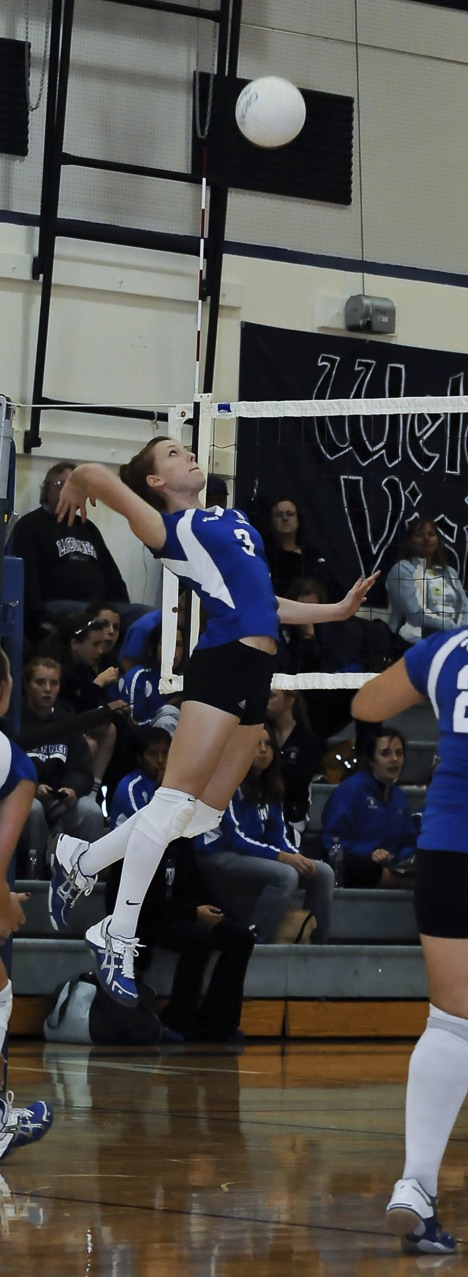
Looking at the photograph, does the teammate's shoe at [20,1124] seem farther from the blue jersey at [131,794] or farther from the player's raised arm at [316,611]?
the blue jersey at [131,794]

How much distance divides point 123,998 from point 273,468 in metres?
4.91

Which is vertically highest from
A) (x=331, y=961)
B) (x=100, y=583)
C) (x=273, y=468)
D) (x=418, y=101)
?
(x=418, y=101)

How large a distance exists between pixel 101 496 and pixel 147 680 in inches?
130

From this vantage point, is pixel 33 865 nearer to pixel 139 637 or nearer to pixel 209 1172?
pixel 139 637

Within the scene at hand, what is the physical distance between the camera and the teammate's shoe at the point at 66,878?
5277 mm

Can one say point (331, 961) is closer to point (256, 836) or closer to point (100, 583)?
point (256, 836)

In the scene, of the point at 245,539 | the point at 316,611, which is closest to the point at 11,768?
the point at 245,539

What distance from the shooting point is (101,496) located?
467cm

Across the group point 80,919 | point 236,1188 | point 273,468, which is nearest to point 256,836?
point 80,919

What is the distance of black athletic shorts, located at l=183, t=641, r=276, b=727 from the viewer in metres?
4.88

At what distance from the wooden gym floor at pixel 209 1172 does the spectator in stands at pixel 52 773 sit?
3.78 feet

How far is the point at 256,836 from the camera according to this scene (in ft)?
25.7

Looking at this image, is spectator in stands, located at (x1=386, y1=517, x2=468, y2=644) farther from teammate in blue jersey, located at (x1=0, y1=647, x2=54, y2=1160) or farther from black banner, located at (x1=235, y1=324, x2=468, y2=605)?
teammate in blue jersey, located at (x1=0, y1=647, x2=54, y2=1160)

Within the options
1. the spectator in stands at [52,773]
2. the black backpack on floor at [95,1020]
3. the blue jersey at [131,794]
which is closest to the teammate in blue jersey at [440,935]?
the black backpack on floor at [95,1020]
